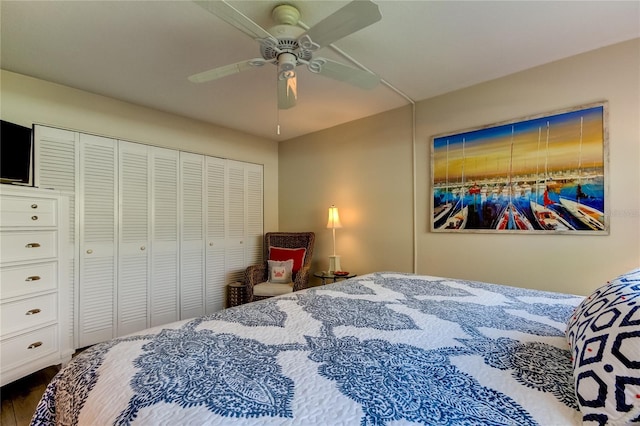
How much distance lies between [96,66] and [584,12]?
3420 mm

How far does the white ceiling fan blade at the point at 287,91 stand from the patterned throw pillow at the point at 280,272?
203 cm

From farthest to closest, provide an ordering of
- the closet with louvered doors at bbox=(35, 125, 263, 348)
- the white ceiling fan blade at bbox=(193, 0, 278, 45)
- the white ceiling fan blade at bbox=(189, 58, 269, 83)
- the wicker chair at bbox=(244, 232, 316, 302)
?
the wicker chair at bbox=(244, 232, 316, 302) → the closet with louvered doors at bbox=(35, 125, 263, 348) → the white ceiling fan blade at bbox=(189, 58, 269, 83) → the white ceiling fan blade at bbox=(193, 0, 278, 45)

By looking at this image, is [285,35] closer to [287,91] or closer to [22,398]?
[287,91]

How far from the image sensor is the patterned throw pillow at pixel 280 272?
3504 mm

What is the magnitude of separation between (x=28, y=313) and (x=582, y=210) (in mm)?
4014

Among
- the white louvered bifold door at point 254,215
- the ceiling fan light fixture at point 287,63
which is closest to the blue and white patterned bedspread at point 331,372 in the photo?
the ceiling fan light fixture at point 287,63

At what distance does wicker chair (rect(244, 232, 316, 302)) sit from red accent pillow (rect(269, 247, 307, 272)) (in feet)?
0.17

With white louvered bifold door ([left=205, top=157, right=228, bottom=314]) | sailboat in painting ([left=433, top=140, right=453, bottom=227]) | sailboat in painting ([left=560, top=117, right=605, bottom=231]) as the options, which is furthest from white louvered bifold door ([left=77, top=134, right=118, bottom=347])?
sailboat in painting ([left=560, top=117, right=605, bottom=231])

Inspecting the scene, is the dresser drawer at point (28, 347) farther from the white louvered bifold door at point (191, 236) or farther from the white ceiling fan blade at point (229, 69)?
the white ceiling fan blade at point (229, 69)

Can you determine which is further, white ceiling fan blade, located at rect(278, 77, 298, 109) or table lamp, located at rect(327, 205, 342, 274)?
table lamp, located at rect(327, 205, 342, 274)

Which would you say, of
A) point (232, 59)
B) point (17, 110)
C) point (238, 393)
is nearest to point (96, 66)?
point (17, 110)

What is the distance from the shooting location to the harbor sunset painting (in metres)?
2.14

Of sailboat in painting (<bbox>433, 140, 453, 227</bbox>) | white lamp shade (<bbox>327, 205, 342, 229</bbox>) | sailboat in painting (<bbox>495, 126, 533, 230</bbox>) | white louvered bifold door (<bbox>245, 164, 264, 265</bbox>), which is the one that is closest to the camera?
sailboat in painting (<bbox>495, 126, 533, 230</bbox>)

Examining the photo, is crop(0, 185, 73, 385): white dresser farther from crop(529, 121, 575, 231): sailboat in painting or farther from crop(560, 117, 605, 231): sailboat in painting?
crop(560, 117, 605, 231): sailboat in painting
